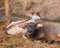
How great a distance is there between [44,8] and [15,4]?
85cm

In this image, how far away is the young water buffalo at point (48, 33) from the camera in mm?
3482

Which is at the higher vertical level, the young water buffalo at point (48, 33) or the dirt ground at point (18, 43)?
the young water buffalo at point (48, 33)

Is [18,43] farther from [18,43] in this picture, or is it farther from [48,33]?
[48,33]

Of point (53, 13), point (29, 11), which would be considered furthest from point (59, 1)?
point (29, 11)

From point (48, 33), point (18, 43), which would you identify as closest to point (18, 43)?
point (18, 43)

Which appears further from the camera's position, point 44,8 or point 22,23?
point 44,8

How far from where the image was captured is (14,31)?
12.8 feet

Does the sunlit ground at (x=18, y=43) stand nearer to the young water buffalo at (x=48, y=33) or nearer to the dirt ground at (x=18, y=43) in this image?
the dirt ground at (x=18, y=43)

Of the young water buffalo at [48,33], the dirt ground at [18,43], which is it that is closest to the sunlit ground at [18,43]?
the dirt ground at [18,43]

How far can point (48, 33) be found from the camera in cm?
354

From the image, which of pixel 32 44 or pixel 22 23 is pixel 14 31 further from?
pixel 32 44

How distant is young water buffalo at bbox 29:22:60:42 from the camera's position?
11.4ft

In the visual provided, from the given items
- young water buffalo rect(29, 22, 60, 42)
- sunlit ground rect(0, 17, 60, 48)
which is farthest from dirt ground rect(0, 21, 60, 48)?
young water buffalo rect(29, 22, 60, 42)

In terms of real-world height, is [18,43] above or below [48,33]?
below
